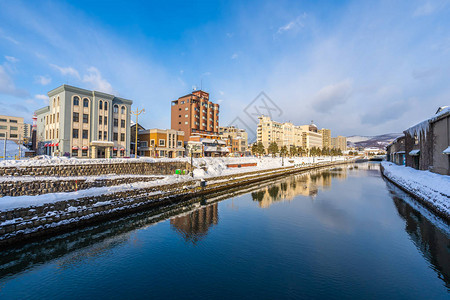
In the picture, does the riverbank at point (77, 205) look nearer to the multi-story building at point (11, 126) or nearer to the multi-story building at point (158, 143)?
the multi-story building at point (158, 143)

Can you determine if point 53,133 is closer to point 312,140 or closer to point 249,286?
point 249,286

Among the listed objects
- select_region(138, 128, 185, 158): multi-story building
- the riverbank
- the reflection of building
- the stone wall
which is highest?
select_region(138, 128, 185, 158): multi-story building

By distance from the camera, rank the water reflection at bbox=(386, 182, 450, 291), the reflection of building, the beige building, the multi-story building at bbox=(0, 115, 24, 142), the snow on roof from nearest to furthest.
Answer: the water reflection at bbox=(386, 182, 450, 291), the reflection of building, the snow on roof, the multi-story building at bbox=(0, 115, 24, 142), the beige building

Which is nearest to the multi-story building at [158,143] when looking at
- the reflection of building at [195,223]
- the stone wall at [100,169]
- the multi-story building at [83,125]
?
the multi-story building at [83,125]

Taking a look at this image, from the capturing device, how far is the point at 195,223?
63.2ft

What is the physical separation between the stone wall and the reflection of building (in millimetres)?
13713

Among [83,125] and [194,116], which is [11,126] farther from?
[194,116]

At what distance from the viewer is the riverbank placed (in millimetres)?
13430

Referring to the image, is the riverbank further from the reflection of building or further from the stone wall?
the stone wall

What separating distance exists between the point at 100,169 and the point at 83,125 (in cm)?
2293

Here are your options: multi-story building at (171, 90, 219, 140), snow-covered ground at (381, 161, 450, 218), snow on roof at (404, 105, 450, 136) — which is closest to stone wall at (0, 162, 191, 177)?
snow-covered ground at (381, 161, 450, 218)

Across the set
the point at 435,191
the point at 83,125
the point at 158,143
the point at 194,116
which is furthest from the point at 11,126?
the point at 435,191

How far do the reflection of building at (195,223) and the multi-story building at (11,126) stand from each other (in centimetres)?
10217

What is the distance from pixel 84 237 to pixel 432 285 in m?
21.7
